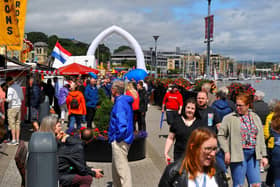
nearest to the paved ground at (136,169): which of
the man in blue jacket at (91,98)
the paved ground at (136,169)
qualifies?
the paved ground at (136,169)

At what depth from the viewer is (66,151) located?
466 cm

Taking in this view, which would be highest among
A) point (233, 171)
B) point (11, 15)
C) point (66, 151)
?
point (11, 15)

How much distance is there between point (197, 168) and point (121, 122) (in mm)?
2889

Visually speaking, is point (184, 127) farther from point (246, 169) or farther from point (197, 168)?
point (197, 168)

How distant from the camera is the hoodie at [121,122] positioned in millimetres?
5797

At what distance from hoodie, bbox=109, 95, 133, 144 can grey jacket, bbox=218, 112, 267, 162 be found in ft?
A: 4.11

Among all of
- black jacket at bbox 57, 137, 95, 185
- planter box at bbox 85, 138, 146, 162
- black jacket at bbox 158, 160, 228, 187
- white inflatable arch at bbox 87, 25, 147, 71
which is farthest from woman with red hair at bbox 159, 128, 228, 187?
white inflatable arch at bbox 87, 25, 147, 71

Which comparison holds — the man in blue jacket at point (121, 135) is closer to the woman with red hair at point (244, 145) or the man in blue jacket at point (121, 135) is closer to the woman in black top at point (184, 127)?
the woman in black top at point (184, 127)

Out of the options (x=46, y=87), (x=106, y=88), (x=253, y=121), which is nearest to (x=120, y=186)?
(x=253, y=121)

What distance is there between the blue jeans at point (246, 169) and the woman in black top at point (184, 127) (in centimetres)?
75

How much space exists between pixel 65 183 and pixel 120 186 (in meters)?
1.56

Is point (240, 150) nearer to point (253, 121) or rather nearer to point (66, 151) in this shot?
point (253, 121)

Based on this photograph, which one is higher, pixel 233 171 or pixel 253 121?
pixel 253 121

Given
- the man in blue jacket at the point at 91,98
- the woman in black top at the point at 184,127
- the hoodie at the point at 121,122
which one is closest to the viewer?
the woman in black top at the point at 184,127
